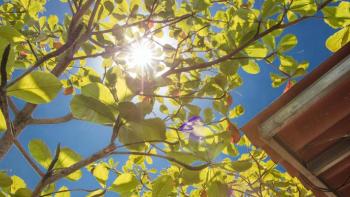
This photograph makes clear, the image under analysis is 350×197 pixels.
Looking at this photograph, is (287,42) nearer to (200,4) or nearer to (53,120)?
(200,4)

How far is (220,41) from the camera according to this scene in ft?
8.43

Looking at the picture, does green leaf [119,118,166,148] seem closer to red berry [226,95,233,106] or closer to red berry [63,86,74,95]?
red berry [226,95,233,106]

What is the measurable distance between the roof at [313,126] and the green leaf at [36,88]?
1017mm

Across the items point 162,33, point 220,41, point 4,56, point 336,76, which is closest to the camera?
point 4,56

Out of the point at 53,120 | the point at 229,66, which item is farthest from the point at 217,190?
the point at 229,66

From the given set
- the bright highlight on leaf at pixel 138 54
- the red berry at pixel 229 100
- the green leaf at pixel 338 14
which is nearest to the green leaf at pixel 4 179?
the bright highlight on leaf at pixel 138 54

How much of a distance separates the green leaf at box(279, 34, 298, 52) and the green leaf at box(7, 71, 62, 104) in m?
1.73

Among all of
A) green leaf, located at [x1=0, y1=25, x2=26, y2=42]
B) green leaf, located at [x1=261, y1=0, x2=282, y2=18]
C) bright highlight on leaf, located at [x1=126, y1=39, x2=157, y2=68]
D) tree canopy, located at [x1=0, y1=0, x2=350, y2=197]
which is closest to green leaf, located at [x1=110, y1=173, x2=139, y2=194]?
tree canopy, located at [x1=0, y1=0, x2=350, y2=197]

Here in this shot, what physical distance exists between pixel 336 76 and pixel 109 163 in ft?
8.63

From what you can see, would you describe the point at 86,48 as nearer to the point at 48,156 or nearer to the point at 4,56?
the point at 48,156

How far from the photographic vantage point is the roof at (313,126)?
1443 mm

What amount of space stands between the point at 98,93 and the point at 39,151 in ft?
1.45

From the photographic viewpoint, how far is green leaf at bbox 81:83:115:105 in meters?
0.93

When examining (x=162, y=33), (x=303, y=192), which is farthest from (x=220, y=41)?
(x=303, y=192)
